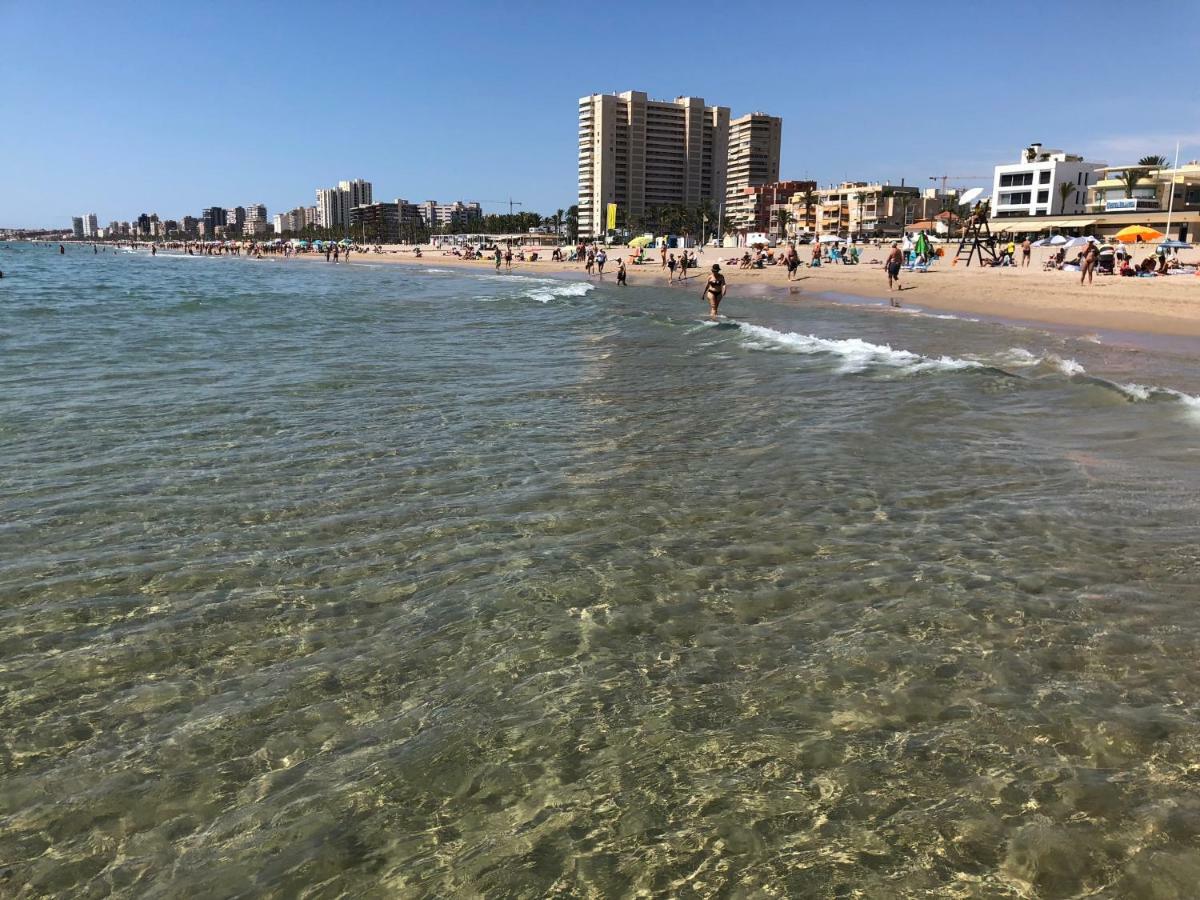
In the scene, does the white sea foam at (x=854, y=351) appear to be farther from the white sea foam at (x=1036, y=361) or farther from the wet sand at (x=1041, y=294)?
the wet sand at (x=1041, y=294)

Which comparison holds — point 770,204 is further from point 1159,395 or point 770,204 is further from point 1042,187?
point 1159,395

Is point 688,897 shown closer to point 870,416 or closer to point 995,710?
point 995,710

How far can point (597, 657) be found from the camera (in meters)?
4.43

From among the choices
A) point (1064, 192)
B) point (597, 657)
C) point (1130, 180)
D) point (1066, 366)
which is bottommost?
point (597, 657)

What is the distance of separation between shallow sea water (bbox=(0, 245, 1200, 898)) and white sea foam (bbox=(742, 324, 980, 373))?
4713 millimetres

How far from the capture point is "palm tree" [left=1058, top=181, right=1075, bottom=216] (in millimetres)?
106750

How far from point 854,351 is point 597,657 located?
14.4 meters

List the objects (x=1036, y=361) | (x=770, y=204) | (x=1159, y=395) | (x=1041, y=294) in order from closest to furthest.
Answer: (x=1159, y=395), (x=1036, y=361), (x=1041, y=294), (x=770, y=204)

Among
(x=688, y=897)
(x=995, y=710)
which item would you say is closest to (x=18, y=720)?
(x=688, y=897)

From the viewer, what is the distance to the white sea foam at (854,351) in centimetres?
1500

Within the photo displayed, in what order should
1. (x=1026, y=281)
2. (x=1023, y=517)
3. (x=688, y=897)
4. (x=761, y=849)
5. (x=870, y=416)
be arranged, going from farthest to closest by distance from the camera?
1. (x=1026, y=281)
2. (x=870, y=416)
3. (x=1023, y=517)
4. (x=761, y=849)
5. (x=688, y=897)

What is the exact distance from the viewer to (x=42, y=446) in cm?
870

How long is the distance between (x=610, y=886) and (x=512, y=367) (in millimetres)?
12995

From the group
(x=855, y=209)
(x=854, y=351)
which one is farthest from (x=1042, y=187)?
(x=854, y=351)
